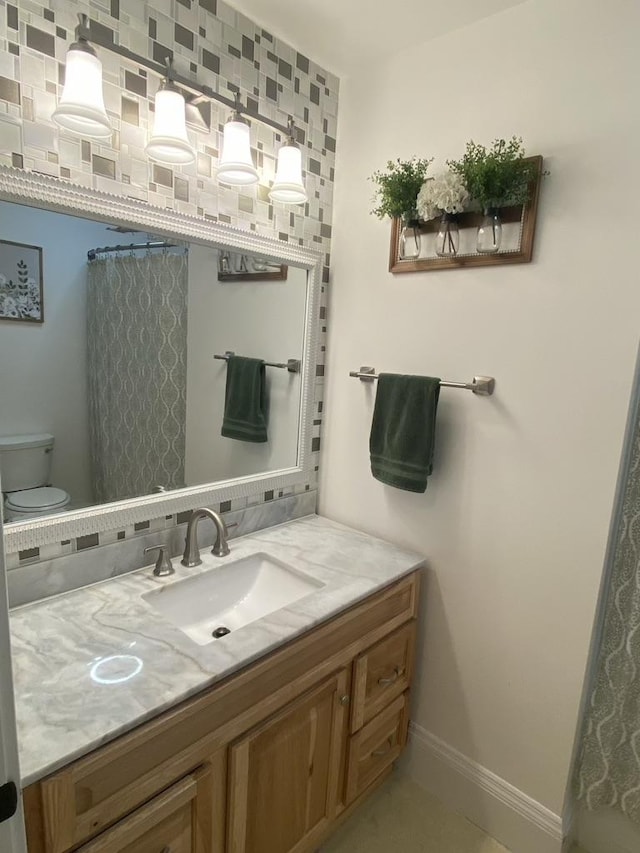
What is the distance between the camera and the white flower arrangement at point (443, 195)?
142 cm

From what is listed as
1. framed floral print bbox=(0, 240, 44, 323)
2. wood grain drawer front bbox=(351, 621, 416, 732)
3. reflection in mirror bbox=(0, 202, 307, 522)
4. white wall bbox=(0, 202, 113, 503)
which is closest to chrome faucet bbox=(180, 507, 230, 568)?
reflection in mirror bbox=(0, 202, 307, 522)

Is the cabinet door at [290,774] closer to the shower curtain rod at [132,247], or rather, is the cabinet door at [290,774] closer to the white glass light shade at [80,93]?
the shower curtain rod at [132,247]

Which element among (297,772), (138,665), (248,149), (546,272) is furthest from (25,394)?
(546,272)

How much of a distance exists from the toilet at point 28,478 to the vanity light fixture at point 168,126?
80cm

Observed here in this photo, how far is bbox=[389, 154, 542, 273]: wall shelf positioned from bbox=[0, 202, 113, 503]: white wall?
0.92 metres

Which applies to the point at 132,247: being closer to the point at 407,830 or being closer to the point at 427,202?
the point at 427,202

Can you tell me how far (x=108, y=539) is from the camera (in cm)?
140

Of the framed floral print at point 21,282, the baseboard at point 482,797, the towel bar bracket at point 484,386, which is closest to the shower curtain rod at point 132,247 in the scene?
the framed floral print at point 21,282

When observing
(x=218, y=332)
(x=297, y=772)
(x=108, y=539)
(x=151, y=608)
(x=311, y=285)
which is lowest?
(x=297, y=772)

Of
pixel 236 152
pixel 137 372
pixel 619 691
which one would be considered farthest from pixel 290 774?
pixel 236 152

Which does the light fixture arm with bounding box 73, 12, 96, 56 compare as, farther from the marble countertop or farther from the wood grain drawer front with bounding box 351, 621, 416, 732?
the wood grain drawer front with bounding box 351, 621, 416, 732

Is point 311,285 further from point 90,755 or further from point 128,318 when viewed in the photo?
point 90,755

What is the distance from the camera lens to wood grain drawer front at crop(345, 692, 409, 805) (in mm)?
1526

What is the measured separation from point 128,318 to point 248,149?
1.99 feet
